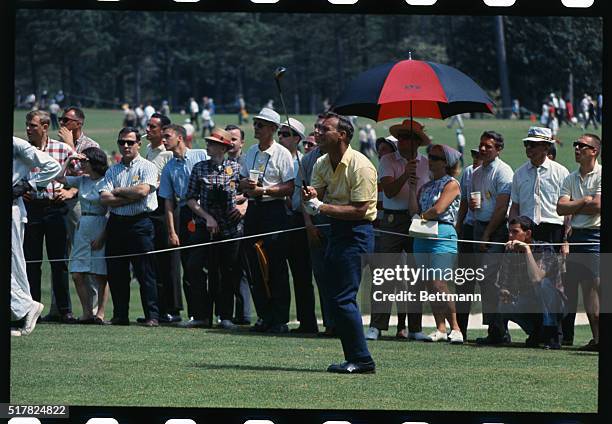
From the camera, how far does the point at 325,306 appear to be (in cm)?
1329

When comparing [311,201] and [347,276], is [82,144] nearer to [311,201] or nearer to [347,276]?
[311,201]

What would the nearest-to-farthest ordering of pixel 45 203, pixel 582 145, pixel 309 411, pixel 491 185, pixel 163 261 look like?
pixel 309 411 < pixel 582 145 < pixel 491 185 < pixel 45 203 < pixel 163 261

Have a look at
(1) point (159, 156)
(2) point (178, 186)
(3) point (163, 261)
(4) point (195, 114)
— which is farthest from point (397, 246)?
(4) point (195, 114)

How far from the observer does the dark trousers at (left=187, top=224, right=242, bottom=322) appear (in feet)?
44.3

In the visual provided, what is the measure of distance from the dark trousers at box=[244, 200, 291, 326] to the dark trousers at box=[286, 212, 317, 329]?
98 millimetres

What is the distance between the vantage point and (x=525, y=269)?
12.2 metres

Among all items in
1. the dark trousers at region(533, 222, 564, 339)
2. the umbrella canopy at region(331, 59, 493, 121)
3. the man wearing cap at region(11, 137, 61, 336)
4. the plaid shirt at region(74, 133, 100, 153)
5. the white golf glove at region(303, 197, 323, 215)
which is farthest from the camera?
the plaid shirt at region(74, 133, 100, 153)

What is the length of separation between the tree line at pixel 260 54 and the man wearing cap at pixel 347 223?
6.36m

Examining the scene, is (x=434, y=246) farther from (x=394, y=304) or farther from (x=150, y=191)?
(x=150, y=191)

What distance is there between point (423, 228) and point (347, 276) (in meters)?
2.35

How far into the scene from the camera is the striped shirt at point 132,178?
1323 centimetres

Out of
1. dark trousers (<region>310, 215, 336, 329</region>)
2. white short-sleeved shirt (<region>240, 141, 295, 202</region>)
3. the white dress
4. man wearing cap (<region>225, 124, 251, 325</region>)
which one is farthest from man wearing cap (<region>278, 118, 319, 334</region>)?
the white dress

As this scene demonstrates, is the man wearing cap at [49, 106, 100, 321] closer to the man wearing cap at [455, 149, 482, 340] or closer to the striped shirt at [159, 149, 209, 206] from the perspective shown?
the striped shirt at [159, 149, 209, 206]

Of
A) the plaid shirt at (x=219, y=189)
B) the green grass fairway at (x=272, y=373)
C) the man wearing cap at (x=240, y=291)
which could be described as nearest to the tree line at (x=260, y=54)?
the man wearing cap at (x=240, y=291)
